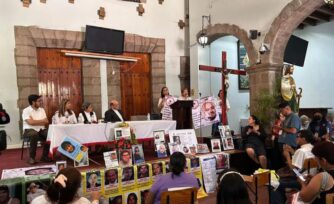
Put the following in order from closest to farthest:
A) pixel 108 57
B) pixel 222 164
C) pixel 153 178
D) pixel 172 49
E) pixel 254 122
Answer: pixel 153 178 → pixel 222 164 → pixel 254 122 → pixel 108 57 → pixel 172 49

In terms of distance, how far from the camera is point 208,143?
218 inches

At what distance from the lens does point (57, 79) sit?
7.47 meters

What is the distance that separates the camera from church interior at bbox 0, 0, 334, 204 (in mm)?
3428

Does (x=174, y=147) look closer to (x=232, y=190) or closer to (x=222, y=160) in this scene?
(x=222, y=160)

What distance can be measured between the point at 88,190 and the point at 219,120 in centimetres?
415

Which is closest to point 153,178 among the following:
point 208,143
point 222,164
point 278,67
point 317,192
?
point 222,164

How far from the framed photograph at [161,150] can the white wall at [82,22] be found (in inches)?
138

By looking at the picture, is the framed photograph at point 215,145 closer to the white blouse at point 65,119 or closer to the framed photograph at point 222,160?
the framed photograph at point 222,160

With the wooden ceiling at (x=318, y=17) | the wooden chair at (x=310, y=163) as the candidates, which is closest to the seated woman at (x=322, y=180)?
the wooden chair at (x=310, y=163)

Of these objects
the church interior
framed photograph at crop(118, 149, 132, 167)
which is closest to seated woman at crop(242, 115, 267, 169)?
the church interior

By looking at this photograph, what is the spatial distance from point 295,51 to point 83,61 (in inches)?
206

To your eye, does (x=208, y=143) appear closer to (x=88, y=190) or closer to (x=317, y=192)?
(x=88, y=190)

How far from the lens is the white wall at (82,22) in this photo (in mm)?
6758

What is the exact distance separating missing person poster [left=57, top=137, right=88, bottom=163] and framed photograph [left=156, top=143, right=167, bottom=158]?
1.10 m
